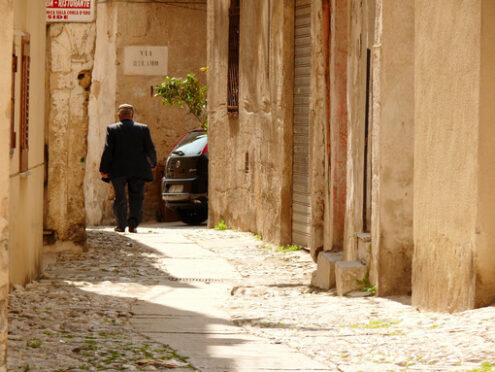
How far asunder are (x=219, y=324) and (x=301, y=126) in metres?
4.98

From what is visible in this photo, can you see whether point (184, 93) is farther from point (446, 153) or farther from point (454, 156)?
point (454, 156)

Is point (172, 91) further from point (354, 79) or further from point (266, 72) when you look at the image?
point (354, 79)

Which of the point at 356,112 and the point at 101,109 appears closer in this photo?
the point at 356,112

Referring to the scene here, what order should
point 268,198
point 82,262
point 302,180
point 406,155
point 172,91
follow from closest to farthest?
point 406,155 → point 82,262 → point 302,180 → point 268,198 → point 172,91

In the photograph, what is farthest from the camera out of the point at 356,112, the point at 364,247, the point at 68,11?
the point at 68,11

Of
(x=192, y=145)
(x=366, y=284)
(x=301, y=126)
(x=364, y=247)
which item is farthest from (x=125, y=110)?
(x=366, y=284)

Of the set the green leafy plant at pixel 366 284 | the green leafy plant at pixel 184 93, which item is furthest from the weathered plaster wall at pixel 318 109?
the green leafy plant at pixel 184 93

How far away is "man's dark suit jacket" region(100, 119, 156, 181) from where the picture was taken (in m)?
13.1

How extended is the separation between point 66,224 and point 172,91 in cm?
1032

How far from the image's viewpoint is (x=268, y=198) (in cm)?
1209

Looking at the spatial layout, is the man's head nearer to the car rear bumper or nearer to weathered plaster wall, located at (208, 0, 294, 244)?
weathered plaster wall, located at (208, 0, 294, 244)

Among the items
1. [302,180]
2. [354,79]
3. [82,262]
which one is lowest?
[82,262]

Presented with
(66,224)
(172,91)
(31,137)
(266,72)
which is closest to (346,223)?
(31,137)

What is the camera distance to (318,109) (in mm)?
9953
